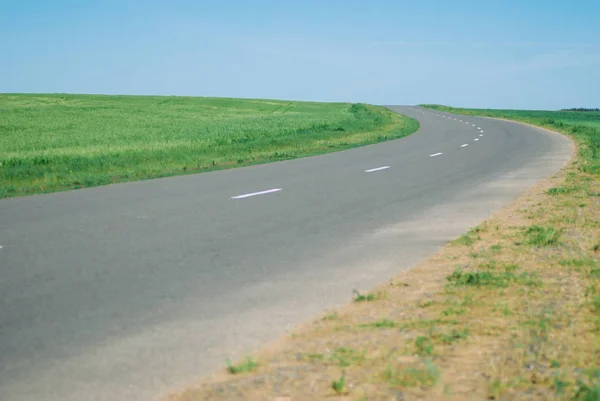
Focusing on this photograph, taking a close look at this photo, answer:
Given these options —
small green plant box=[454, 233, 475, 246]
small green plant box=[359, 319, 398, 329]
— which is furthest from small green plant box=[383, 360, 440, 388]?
small green plant box=[454, 233, 475, 246]

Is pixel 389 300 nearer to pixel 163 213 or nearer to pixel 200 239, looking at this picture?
pixel 200 239

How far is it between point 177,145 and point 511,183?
15376mm

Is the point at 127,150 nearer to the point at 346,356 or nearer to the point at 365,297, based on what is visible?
the point at 365,297

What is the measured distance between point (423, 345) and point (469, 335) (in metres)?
0.45

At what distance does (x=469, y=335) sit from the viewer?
5.15 m

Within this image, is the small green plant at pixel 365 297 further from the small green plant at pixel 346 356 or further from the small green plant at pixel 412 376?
the small green plant at pixel 412 376

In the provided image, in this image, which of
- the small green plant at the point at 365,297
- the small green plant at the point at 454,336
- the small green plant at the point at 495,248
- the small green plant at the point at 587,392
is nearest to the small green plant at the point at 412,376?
the small green plant at the point at 454,336

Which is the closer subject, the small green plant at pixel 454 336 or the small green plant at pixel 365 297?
the small green plant at pixel 454 336

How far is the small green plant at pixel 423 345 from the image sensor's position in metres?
4.75

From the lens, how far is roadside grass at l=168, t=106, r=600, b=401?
4148mm

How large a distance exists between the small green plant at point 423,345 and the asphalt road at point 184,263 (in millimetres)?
1105

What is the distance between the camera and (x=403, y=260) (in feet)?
26.8

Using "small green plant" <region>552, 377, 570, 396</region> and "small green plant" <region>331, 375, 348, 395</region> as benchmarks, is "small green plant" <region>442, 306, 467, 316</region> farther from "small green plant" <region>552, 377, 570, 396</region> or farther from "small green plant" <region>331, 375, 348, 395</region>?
"small green plant" <region>331, 375, 348, 395</region>

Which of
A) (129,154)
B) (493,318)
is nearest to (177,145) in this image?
(129,154)
